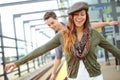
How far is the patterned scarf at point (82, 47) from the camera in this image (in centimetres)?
240

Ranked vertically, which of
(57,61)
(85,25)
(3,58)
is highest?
(85,25)

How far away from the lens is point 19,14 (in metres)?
21.1

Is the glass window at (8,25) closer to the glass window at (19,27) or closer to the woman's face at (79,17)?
the glass window at (19,27)

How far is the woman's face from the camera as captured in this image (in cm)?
242

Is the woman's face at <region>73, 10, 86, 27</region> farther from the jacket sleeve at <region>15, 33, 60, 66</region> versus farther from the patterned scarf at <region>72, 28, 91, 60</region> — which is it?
the jacket sleeve at <region>15, 33, 60, 66</region>

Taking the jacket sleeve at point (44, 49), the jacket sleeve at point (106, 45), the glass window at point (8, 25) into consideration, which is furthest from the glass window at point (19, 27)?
the jacket sleeve at point (106, 45)

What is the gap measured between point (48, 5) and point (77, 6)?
61.4 feet

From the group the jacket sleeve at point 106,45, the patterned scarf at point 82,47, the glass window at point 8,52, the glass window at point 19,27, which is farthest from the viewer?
the glass window at point 19,27

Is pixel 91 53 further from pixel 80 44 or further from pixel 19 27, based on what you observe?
pixel 19 27

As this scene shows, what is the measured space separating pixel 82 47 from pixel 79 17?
0.76 ft

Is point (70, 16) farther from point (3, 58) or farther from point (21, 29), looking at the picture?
point (21, 29)

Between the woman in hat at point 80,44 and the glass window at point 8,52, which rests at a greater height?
the woman in hat at point 80,44

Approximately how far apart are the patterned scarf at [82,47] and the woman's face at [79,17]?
10 centimetres

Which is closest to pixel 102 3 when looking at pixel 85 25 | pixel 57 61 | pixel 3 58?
pixel 3 58
